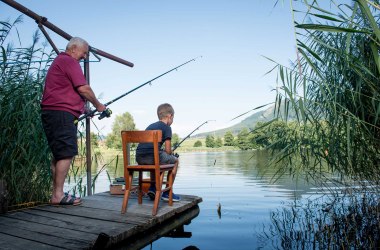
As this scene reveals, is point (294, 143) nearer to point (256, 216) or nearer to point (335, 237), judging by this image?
point (335, 237)

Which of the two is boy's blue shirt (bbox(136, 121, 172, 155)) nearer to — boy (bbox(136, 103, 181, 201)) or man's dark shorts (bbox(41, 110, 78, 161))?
boy (bbox(136, 103, 181, 201))

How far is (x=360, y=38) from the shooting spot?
380 cm

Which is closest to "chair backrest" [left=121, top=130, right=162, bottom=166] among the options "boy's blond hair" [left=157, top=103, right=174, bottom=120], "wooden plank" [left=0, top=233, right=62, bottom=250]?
"boy's blond hair" [left=157, top=103, right=174, bottom=120]

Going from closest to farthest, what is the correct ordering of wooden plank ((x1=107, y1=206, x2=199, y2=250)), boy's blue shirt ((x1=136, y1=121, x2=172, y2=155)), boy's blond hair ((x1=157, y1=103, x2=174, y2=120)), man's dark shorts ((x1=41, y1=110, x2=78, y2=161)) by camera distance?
wooden plank ((x1=107, y1=206, x2=199, y2=250)) < man's dark shorts ((x1=41, y1=110, x2=78, y2=161)) < boy's blue shirt ((x1=136, y1=121, x2=172, y2=155)) < boy's blond hair ((x1=157, y1=103, x2=174, y2=120))

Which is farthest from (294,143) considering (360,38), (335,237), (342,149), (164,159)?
(164,159)

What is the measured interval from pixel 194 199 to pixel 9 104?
114 inches

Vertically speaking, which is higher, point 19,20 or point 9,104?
point 19,20

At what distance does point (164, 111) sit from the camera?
4.47 meters

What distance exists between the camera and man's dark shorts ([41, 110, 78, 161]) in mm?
3477

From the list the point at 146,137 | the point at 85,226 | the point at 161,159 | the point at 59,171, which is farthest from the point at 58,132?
the point at 161,159

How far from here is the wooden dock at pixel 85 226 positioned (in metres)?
2.52

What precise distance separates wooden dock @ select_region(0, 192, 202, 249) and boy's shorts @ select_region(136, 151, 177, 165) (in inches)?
22.1

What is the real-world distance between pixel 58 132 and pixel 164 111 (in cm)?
149

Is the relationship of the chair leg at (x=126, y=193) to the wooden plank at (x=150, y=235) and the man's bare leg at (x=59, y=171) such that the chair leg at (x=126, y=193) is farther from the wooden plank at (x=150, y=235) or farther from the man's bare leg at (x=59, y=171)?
the man's bare leg at (x=59, y=171)
